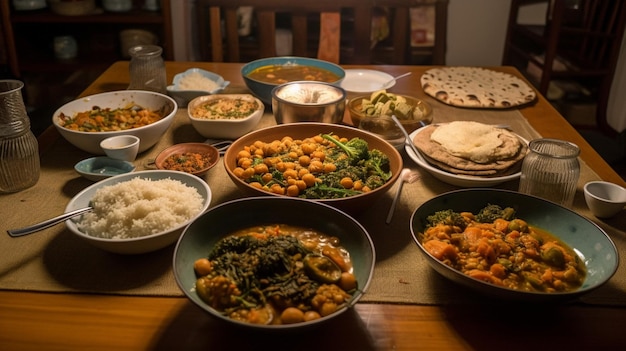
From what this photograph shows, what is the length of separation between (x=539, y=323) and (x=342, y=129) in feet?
3.12

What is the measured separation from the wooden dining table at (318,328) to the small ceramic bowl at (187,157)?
1.98 ft

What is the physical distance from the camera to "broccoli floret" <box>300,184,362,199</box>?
1.48 metres

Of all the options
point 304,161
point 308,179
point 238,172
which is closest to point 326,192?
point 308,179

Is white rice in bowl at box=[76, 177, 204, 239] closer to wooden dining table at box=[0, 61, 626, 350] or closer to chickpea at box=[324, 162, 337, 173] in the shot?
wooden dining table at box=[0, 61, 626, 350]

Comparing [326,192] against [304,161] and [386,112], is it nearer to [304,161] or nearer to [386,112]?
[304,161]

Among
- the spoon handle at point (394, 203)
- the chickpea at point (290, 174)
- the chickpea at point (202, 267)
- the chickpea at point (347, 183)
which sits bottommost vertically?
the spoon handle at point (394, 203)

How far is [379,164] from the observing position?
167 cm

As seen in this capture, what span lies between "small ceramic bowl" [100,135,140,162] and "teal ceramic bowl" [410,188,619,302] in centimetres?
103

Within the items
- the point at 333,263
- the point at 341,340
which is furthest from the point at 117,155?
the point at 341,340

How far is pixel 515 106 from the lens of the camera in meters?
2.47

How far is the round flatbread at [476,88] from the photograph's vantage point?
247cm

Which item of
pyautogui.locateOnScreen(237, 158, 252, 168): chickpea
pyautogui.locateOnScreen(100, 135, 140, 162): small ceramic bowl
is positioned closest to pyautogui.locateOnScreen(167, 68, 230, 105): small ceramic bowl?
pyautogui.locateOnScreen(100, 135, 140, 162): small ceramic bowl

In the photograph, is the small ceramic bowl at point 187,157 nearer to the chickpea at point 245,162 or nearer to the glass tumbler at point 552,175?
the chickpea at point 245,162

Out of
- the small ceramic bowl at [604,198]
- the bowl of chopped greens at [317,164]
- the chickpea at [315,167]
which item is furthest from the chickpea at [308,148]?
the small ceramic bowl at [604,198]
